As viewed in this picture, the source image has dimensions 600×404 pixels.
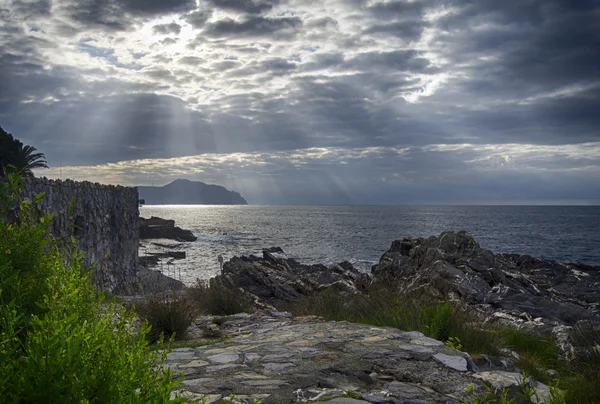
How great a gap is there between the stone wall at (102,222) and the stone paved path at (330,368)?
9.16 m

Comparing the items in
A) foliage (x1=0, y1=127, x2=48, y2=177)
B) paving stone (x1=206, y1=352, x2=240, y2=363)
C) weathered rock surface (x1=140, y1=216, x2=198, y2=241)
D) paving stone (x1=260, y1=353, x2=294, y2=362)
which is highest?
foliage (x1=0, y1=127, x2=48, y2=177)

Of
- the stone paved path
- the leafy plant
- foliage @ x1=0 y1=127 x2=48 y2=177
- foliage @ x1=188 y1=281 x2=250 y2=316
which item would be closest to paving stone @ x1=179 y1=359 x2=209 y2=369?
the stone paved path

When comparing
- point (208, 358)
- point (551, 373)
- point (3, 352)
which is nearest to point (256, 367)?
point (208, 358)

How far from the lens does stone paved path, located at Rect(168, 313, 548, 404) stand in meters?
4.20

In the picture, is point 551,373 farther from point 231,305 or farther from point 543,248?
point 543,248

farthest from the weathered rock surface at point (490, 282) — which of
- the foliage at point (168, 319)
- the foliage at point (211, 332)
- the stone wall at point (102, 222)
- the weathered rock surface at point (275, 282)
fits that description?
the stone wall at point (102, 222)

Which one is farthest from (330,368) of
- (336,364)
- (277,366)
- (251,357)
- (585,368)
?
(585,368)

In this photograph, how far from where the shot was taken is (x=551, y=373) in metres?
6.97

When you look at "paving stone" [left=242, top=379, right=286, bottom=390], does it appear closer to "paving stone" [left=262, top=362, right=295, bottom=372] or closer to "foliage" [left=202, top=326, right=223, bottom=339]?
"paving stone" [left=262, top=362, right=295, bottom=372]

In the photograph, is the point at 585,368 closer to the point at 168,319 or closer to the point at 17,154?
the point at 168,319

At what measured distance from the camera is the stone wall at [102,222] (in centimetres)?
1418

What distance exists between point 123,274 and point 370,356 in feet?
56.6

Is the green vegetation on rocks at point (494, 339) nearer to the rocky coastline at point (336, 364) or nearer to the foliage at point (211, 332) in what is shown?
the rocky coastline at point (336, 364)

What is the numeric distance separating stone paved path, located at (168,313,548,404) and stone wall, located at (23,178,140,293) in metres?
9.16
